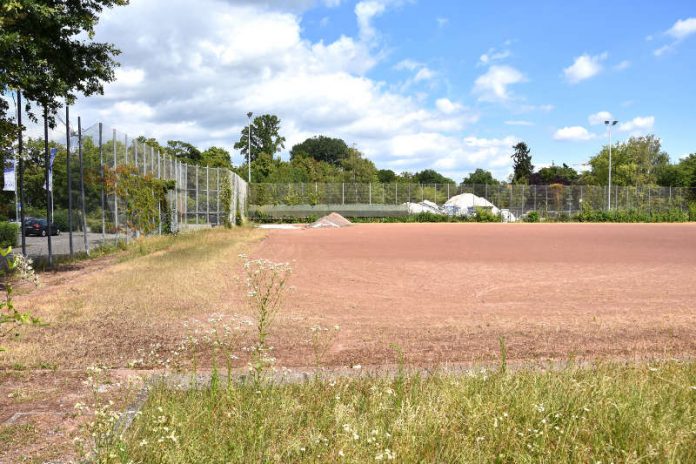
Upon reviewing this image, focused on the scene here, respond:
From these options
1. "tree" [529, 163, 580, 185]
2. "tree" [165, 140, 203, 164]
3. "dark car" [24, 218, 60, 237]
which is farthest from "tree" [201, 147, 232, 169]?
"tree" [529, 163, 580, 185]

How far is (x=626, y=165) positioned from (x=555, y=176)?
35210mm

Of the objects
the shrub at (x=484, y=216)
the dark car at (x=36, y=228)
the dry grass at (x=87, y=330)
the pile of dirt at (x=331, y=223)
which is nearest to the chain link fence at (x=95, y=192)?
the dark car at (x=36, y=228)

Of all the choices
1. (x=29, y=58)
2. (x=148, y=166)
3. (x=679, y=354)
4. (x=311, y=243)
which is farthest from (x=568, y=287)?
(x=148, y=166)

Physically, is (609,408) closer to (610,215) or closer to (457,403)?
(457,403)

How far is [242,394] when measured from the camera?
408cm

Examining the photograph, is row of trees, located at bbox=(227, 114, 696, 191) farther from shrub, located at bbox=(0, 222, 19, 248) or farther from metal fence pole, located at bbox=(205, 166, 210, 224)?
shrub, located at bbox=(0, 222, 19, 248)

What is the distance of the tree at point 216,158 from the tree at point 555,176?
1992 inches

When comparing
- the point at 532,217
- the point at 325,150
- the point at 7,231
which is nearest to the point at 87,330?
the point at 7,231

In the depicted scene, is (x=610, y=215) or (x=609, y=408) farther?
(x=610, y=215)

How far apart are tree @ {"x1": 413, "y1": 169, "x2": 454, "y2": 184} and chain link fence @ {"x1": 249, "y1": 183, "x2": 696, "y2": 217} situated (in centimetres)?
5848

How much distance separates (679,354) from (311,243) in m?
18.0

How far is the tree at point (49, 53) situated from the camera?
9094 mm

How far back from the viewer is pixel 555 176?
100 metres

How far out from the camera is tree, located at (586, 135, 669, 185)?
66438 mm
